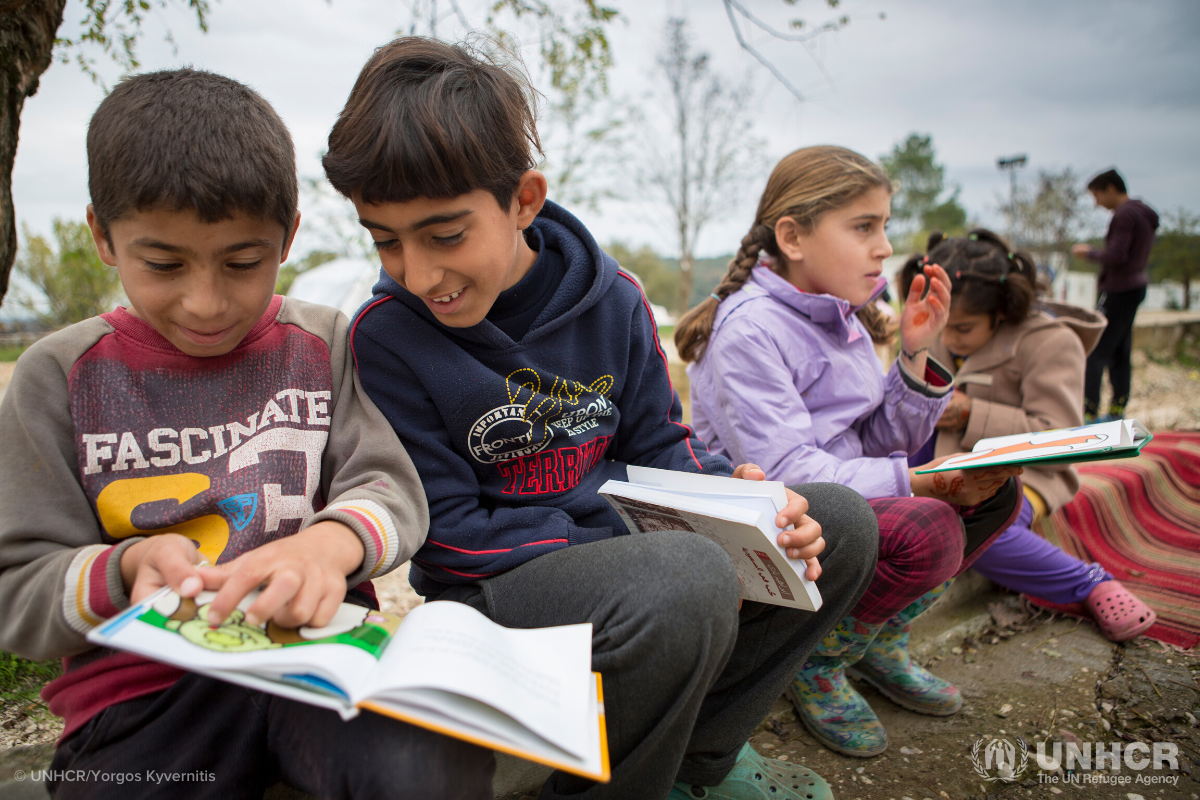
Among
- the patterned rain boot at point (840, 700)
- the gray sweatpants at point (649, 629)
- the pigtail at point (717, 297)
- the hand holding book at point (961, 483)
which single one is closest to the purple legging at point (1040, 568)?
the hand holding book at point (961, 483)

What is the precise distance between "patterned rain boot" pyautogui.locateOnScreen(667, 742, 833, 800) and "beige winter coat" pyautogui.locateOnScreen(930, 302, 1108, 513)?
56.3 inches

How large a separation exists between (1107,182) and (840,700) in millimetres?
6344

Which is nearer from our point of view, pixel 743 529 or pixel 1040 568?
pixel 743 529

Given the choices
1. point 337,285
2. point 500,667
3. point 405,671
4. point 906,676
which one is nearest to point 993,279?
point 906,676

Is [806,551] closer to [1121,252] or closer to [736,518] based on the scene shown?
[736,518]

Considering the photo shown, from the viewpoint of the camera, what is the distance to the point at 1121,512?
289 cm

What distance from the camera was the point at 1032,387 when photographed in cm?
246

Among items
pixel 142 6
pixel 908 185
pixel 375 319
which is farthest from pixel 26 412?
pixel 908 185

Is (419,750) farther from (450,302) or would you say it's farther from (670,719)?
(450,302)

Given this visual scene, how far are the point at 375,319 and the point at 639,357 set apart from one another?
22.5 inches

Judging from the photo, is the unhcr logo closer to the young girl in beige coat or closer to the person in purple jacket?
the person in purple jacket

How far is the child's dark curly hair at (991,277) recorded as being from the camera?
2529 millimetres

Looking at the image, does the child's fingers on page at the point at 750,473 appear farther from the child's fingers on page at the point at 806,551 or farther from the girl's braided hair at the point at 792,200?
the girl's braided hair at the point at 792,200

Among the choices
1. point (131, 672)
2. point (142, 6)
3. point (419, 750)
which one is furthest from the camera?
point (142, 6)
